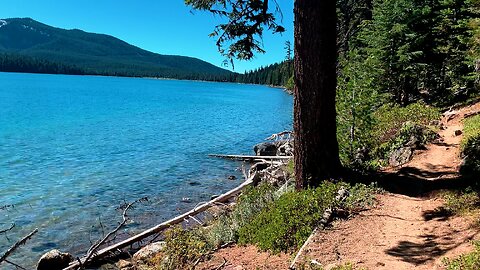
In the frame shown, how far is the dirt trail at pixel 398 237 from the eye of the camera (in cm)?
→ 570

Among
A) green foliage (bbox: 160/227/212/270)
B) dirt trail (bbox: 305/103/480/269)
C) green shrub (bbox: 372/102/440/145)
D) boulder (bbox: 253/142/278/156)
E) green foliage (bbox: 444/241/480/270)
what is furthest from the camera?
boulder (bbox: 253/142/278/156)

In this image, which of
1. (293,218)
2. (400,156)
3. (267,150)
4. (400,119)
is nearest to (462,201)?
(293,218)

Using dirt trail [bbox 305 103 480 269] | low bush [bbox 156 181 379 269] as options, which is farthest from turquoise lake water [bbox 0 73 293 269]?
dirt trail [bbox 305 103 480 269]

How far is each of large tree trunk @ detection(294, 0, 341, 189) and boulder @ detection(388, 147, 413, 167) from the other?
10.5 feet

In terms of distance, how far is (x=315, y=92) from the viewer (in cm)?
841

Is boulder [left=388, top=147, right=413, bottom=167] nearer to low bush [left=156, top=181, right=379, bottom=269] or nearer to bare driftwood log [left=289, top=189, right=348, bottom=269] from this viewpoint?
low bush [left=156, top=181, right=379, bottom=269]

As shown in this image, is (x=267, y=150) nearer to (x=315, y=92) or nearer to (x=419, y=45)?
(x=419, y=45)

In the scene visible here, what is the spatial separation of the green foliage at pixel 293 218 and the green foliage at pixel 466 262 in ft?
7.59

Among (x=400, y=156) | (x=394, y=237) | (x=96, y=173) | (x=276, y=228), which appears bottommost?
(x=96, y=173)

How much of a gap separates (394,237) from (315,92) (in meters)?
3.40

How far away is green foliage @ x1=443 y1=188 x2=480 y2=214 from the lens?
703 centimetres

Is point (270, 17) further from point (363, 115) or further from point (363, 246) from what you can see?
point (363, 246)

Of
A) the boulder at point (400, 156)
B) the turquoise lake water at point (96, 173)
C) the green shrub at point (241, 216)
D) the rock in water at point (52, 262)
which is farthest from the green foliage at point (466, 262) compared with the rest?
the turquoise lake water at point (96, 173)

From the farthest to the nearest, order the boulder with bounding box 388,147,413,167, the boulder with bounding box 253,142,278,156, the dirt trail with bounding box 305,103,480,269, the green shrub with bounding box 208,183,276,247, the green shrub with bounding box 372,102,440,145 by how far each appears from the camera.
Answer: the boulder with bounding box 253,142,278,156 → the green shrub with bounding box 372,102,440,145 → the boulder with bounding box 388,147,413,167 → the green shrub with bounding box 208,183,276,247 → the dirt trail with bounding box 305,103,480,269
